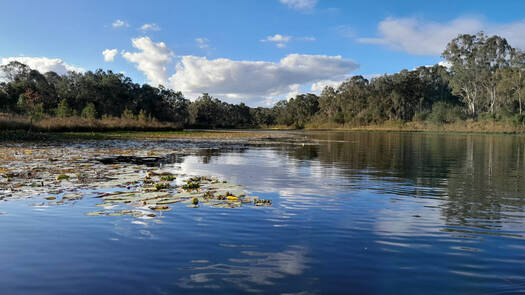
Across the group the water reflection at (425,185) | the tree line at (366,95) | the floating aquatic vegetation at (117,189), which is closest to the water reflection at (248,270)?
the floating aquatic vegetation at (117,189)

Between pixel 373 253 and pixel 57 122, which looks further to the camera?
pixel 57 122

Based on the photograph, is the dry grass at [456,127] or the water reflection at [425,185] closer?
the water reflection at [425,185]

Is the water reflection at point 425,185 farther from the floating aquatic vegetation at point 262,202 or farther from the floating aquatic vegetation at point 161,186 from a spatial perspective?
the floating aquatic vegetation at point 161,186

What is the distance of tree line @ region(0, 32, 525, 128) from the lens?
266ft

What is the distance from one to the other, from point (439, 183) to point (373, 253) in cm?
818

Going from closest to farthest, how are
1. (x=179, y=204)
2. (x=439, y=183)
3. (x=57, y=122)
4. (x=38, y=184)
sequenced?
1. (x=179, y=204)
2. (x=38, y=184)
3. (x=439, y=183)
4. (x=57, y=122)

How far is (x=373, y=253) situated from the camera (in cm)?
516

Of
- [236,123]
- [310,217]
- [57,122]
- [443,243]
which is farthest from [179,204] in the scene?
[236,123]

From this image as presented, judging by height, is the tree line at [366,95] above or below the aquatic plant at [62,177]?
above

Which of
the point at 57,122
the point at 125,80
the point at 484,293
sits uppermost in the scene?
the point at 125,80

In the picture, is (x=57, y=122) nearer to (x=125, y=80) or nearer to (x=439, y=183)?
(x=439, y=183)

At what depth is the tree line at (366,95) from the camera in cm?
8094

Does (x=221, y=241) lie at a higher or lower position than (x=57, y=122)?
lower

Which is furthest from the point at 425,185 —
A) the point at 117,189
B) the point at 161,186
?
the point at 117,189
